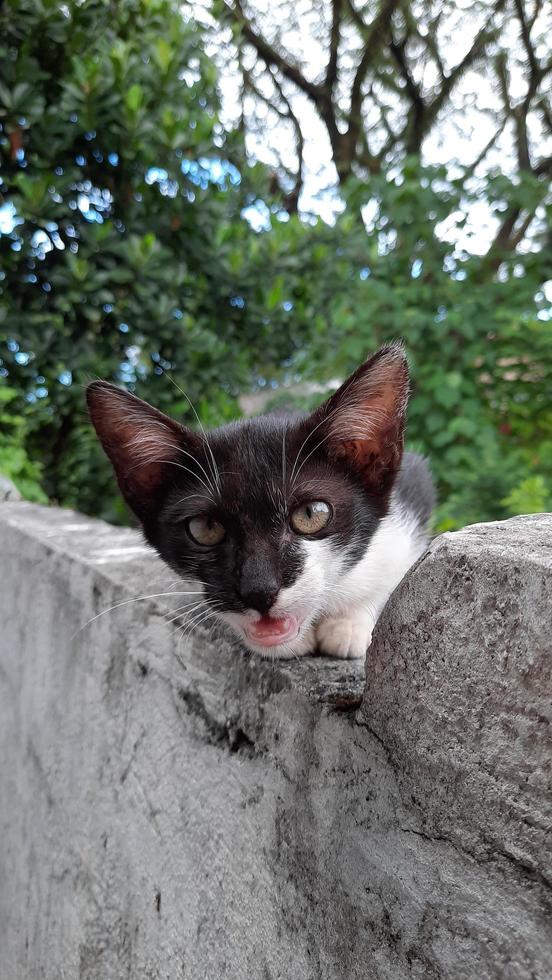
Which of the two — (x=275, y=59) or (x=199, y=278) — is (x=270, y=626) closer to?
(x=199, y=278)

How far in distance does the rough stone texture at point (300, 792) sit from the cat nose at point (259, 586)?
0.10 metres

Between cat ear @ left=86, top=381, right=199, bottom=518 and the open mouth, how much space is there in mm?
372

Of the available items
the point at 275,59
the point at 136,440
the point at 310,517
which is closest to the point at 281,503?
the point at 310,517

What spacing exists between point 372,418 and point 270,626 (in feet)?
1.36

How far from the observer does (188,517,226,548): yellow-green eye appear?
1.19 m

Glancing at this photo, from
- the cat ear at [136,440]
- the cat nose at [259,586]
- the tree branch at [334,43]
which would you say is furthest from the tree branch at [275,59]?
the cat nose at [259,586]

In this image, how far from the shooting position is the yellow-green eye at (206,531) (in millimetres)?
1188

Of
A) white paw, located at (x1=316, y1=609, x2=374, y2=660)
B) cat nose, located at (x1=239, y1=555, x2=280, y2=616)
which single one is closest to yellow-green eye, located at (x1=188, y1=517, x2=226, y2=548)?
cat nose, located at (x1=239, y1=555, x2=280, y2=616)

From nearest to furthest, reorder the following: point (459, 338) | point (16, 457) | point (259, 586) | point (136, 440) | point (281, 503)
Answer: point (259, 586) < point (281, 503) < point (136, 440) < point (16, 457) < point (459, 338)

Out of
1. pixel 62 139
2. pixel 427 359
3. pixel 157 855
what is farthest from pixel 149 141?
pixel 157 855

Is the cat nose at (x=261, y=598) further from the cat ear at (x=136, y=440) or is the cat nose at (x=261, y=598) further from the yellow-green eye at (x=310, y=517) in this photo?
the cat ear at (x=136, y=440)

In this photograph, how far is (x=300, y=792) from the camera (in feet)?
2.90

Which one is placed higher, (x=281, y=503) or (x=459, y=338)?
(x=459, y=338)

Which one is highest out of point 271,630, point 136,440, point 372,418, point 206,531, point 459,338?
point 459,338
